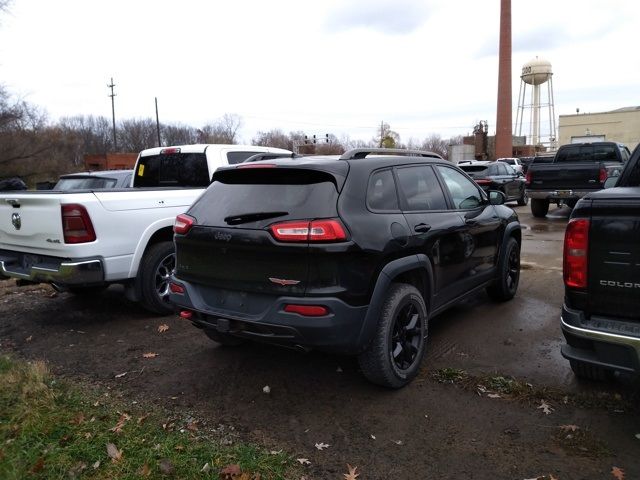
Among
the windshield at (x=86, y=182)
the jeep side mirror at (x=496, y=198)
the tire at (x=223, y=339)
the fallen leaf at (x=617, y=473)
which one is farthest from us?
the windshield at (x=86, y=182)

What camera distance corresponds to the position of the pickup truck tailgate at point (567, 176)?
40.6 ft

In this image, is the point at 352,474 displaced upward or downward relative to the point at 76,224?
downward

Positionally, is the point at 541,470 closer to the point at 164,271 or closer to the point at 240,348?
the point at 240,348

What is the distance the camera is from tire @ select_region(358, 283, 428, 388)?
3.60 meters

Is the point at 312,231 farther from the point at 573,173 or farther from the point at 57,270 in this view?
the point at 573,173

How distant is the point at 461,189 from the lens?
519 centimetres

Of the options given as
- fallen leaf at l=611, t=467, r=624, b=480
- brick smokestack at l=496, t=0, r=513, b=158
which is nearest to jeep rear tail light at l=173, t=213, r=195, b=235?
fallen leaf at l=611, t=467, r=624, b=480

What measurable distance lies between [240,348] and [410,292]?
5.88 feet

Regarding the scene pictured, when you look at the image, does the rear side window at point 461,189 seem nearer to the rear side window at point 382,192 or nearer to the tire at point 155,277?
the rear side window at point 382,192

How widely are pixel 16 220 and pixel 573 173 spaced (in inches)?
479

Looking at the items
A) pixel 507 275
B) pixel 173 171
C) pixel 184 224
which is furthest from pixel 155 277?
pixel 507 275

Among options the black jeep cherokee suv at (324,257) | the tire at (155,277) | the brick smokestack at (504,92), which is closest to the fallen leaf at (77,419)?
the black jeep cherokee suv at (324,257)

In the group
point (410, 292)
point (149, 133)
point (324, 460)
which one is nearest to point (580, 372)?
point (410, 292)

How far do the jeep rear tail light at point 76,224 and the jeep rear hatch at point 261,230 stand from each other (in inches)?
54.7
